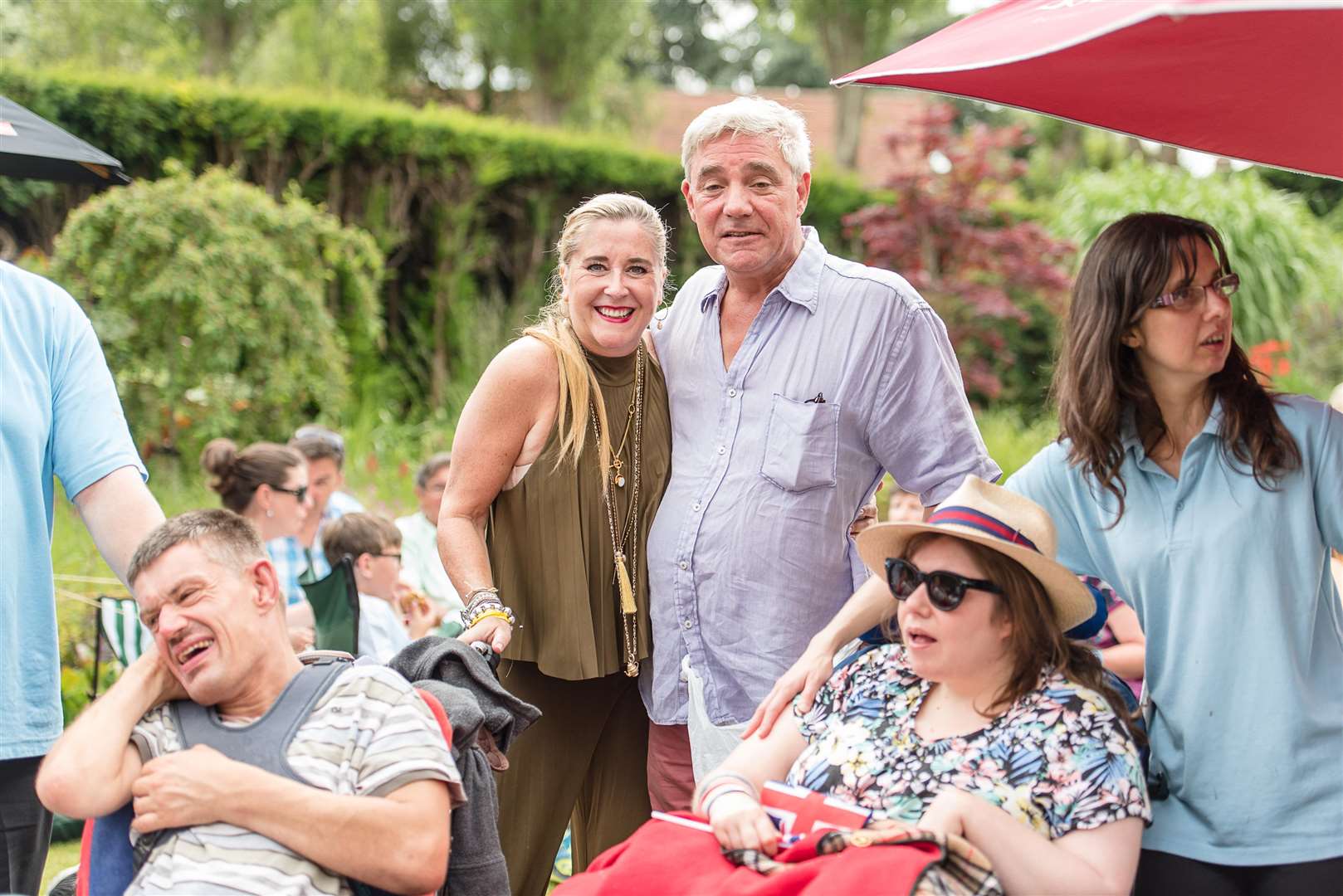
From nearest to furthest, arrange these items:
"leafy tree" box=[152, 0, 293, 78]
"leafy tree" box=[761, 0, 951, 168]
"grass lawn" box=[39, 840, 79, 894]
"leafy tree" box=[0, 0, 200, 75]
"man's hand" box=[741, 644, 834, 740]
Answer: "man's hand" box=[741, 644, 834, 740] → "grass lawn" box=[39, 840, 79, 894] → "leafy tree" box=[761, 0, 951, 168] → "leafy tree" box=[152, 0, 293, 78] → "leafy tree" box=[0, 0, 200, 75]

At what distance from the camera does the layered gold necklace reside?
10.9 feet

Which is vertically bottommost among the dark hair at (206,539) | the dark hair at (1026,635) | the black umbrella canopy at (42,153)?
the dark hair at (1026,635)

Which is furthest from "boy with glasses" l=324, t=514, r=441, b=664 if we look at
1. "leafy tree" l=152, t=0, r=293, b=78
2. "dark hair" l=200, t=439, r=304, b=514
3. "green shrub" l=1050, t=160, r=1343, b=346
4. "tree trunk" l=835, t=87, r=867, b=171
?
"leafy tree" l=152, t=0, r=293, b=78

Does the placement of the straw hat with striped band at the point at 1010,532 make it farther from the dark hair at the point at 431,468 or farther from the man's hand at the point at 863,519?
the dark hair at the point at 431,468

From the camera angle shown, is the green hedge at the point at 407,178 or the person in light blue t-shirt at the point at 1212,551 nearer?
the person in light blue t-shirt at the point at 1212,551

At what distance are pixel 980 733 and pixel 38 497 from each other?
1.91 metres

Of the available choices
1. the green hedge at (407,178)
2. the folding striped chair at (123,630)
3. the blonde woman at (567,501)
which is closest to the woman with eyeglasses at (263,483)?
the folding striped chair at (123,630)

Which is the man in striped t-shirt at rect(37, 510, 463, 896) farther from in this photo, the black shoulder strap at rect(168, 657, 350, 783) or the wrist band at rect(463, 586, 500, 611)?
the wrist band at rect(463, 586, 500, 611)

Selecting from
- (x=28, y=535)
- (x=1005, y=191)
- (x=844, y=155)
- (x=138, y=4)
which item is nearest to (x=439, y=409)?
(x=1005, y=191)

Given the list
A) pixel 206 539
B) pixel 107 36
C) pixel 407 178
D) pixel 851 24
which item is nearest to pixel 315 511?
pixel 206 539

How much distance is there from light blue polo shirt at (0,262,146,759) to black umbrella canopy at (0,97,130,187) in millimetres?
360

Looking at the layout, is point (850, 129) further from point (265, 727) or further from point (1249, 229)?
point (265, 727)

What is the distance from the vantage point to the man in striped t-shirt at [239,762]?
2.47m

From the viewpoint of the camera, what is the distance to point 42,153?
2.98 m
